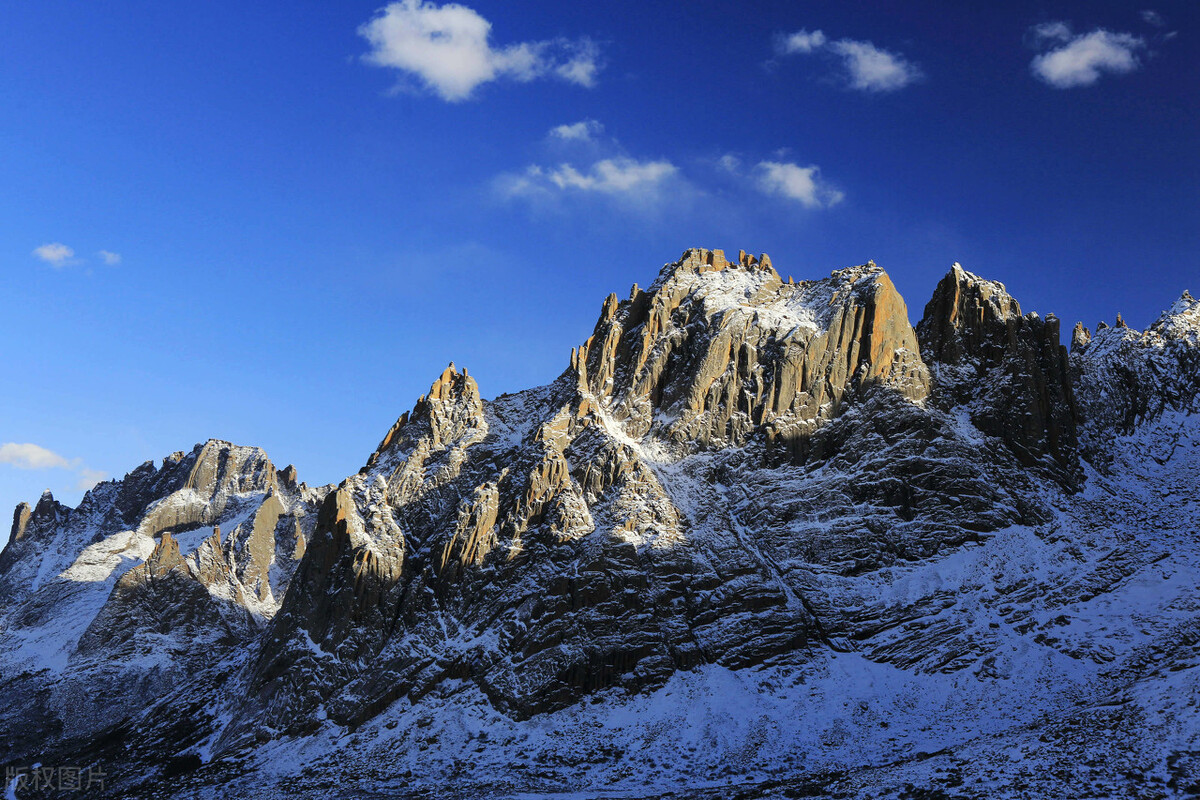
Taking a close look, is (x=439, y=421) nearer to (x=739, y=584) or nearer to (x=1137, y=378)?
(x=739, y=584)

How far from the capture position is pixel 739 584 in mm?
101812

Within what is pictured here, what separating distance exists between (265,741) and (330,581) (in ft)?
66.4

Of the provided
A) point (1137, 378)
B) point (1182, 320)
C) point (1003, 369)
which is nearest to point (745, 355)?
point (1003, 369)

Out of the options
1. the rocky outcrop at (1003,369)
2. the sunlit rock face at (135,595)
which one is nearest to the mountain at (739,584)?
the rocky outcrop at (1003,369)

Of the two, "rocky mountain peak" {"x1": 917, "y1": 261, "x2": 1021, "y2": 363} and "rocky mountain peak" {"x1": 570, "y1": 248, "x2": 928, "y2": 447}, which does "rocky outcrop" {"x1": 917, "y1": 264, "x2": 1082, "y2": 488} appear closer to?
"rocky mountain peak" {"x1": 917, "y1": 261, "x2": 1021, "y2": 363}

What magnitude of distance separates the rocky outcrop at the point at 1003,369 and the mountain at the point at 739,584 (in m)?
0.37

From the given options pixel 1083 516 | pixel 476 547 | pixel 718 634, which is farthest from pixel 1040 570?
pixel 476 547

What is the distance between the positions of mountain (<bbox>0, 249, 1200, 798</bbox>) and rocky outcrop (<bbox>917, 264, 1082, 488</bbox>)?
374 millimetres

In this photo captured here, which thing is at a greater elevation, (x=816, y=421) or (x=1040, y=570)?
(x=816, y=421)

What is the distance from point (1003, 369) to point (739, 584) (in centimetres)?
4360

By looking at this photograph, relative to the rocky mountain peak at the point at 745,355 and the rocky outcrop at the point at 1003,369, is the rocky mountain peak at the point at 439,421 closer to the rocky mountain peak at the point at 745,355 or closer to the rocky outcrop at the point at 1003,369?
the rocky mountain peak at the point at 745,355

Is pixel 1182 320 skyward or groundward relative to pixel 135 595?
skyward

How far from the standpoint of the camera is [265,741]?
10319cm

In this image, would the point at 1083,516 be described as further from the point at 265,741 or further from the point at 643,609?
the point at 265,741
